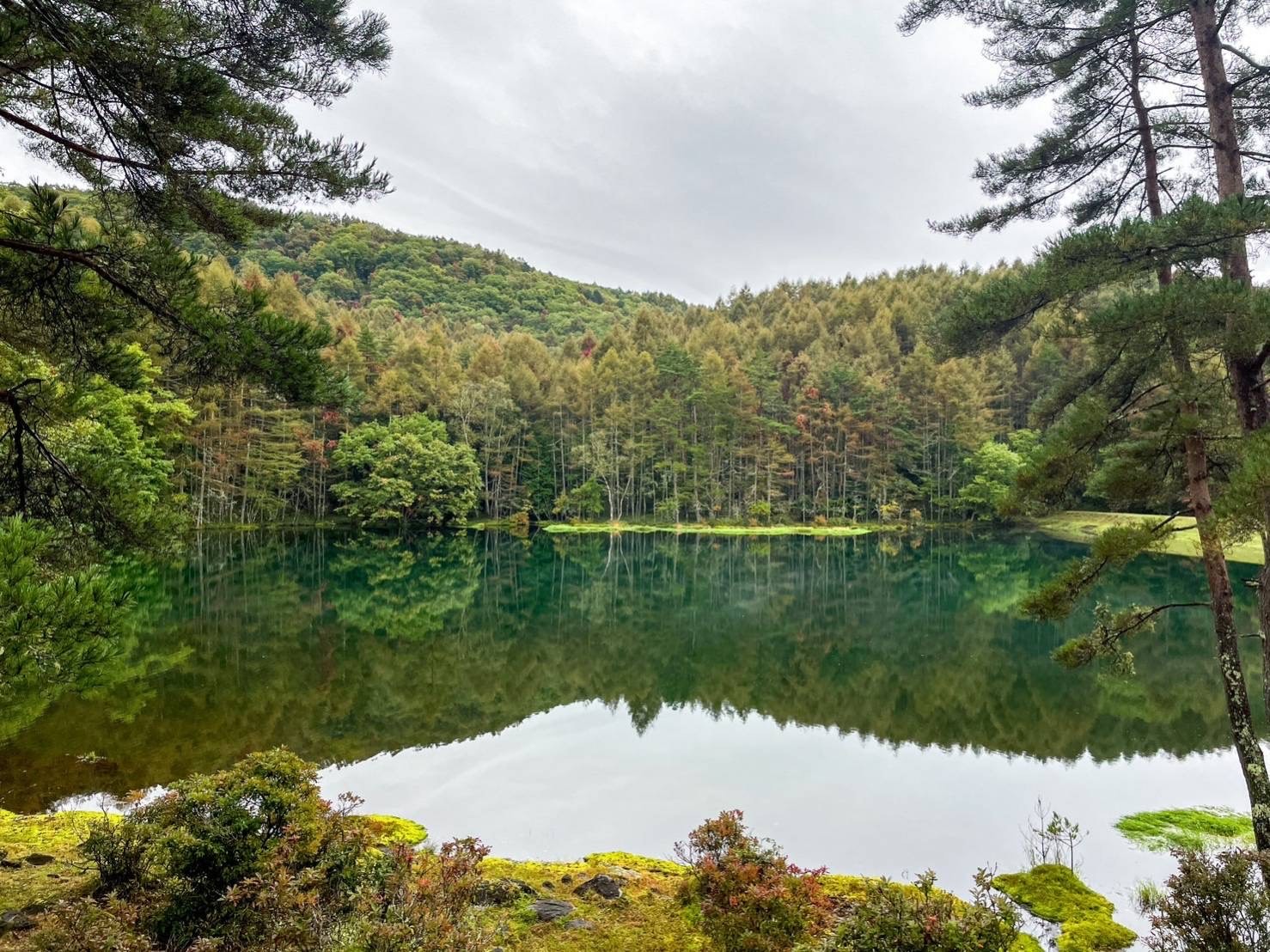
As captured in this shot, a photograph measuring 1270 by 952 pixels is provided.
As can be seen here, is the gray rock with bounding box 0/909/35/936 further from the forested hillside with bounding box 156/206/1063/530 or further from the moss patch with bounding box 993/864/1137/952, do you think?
the forested hillside with bounding box 156/206/1063/530

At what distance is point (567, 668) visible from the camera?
13945 mm

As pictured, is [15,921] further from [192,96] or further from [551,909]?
[192,96]

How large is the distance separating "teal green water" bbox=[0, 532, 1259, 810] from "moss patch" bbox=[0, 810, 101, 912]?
112 centimetres

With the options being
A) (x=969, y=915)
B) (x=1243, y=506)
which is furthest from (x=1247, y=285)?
(x=969, y=915)

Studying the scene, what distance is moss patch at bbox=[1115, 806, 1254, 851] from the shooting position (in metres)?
6.91

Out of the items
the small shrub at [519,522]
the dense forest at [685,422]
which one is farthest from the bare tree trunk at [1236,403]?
the small shrub at [519,522]

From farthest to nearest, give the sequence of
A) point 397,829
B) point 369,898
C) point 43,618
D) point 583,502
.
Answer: point 583,502, point 397,829, point 369,898, point 43,618

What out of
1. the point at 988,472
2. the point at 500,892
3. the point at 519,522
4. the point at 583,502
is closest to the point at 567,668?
the point at 500,892

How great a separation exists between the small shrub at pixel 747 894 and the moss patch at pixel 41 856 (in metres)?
3.75

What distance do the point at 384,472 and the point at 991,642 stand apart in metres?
34.7

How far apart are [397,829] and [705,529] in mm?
41327

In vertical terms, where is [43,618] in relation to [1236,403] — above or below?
below

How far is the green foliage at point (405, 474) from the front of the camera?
41.1 meters

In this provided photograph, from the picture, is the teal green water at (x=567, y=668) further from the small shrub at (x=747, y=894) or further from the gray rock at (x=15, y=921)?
the small shrub at (x=747, y=894)
